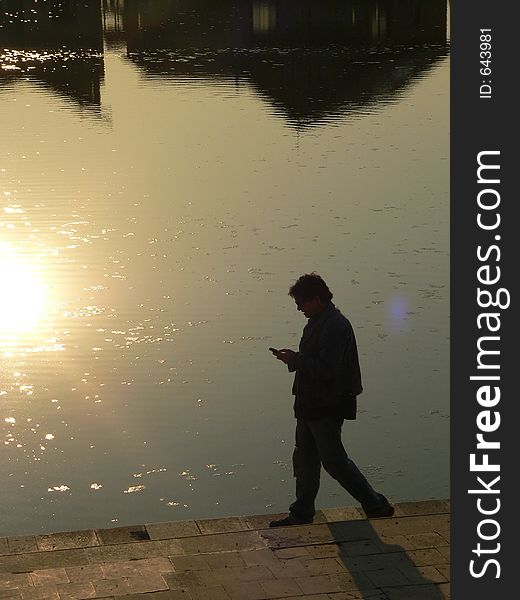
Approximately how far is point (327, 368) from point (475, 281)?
130 cm

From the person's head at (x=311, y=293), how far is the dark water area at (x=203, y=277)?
248cm

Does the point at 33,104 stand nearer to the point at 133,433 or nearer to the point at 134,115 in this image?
the point at 134,115

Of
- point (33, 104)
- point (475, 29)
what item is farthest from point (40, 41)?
point (475, 29)

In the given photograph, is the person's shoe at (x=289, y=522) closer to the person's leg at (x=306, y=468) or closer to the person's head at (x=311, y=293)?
the person's leg at (x=306, y=468)

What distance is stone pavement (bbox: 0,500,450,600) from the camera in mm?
8367

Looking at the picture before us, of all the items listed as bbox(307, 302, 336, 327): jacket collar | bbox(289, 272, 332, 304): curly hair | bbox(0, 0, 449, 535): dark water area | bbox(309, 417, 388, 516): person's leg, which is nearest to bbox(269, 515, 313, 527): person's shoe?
bbox(309, 417, 388, 516): person's leg

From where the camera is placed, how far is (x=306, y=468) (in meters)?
9.94

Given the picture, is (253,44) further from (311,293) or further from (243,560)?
(243,560)

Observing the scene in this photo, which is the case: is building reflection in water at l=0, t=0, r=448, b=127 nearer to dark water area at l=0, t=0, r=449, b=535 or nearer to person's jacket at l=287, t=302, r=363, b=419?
dark water area at l=0, t=0, r=449, b=535

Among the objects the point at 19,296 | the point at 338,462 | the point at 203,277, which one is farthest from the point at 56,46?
the point at 338,462

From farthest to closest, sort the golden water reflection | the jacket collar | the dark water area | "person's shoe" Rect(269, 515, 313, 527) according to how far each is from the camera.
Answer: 1. the golden water reflection
2. the dark water area
3. "person's shoe" Rect(269, 515, 313, 527)
4. the jacket collar

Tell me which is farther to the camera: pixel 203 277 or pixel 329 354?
pixel 203 277

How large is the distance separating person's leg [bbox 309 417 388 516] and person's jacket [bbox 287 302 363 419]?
8 centimetres

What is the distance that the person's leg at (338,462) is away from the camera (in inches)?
382
